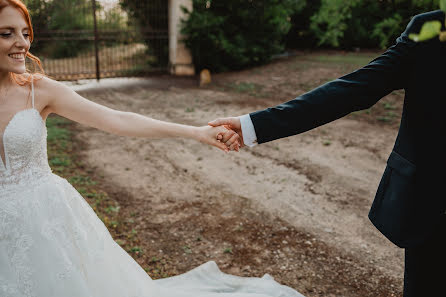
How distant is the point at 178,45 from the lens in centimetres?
1439

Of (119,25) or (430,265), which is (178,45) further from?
(430,265)

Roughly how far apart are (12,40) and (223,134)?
1.48 meters

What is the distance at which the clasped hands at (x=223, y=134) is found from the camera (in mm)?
3033

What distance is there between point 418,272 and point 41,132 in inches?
84.1

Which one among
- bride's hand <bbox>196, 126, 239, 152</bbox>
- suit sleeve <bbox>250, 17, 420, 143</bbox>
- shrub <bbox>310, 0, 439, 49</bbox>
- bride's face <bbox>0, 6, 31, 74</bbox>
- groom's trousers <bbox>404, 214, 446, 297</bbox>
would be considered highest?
shrub <bbox>310, 0, 439, 49</bbox>

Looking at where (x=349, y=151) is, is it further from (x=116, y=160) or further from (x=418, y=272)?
(x=418, y=272)

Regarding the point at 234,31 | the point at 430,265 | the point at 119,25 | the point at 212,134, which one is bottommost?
the point at 430,265

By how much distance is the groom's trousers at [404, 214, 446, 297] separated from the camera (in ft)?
6.65

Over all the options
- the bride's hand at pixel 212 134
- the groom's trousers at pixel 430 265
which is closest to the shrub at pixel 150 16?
the bride's hand at pixel 212 134

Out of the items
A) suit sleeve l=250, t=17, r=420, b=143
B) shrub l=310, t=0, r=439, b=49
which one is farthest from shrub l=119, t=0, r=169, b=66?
suit sleeve l=250, t=17, r=420, b=143

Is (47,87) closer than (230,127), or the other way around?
(47,87)

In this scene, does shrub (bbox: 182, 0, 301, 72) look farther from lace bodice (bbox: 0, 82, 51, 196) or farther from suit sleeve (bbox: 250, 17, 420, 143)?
lace bodice (bbox: 0, 82, 51, 196)

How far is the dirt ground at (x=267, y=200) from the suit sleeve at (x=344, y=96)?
1590 mm

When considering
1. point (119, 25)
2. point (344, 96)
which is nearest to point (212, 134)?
point (344, 96)
